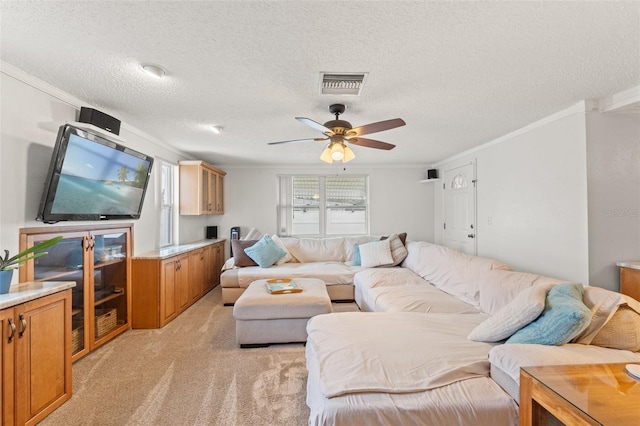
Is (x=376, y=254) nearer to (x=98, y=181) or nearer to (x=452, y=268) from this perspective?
(x=452, y=268)

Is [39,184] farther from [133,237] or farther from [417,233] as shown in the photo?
[417,233]

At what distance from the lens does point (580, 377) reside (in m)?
1.20

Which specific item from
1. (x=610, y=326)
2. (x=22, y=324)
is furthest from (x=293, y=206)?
(x=610, y=326)

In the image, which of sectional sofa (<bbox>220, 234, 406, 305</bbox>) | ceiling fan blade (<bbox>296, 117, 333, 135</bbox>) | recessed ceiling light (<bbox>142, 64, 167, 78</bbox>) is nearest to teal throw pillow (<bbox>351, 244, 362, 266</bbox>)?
sectional sofa (<bbox>220, 234, 406, 305</bbox>)

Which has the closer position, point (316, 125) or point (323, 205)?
point (316, 125)

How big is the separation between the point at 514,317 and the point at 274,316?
199 centimetres

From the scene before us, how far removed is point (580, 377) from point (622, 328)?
2.27 feet

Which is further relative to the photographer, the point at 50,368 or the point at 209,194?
the point at 209,194

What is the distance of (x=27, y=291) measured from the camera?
5.81 ft

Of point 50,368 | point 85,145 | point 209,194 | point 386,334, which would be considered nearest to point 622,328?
point 386,334

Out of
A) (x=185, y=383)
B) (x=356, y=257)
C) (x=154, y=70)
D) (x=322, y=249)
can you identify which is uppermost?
(x=154, y=70)

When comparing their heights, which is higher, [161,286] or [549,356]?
[549,356]

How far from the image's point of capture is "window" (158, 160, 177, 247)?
4258 millimetres

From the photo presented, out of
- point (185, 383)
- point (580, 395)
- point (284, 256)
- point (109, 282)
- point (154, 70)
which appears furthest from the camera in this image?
point (284, 256)
